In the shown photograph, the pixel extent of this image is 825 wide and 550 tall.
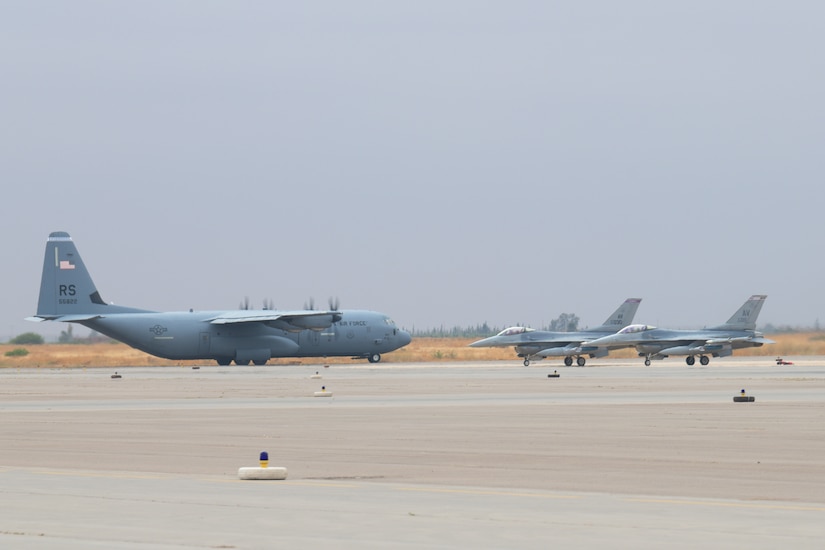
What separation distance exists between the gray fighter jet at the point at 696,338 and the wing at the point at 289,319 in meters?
16.3

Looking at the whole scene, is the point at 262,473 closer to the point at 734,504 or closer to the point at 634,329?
the point at 734,504

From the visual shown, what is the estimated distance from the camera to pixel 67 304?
83188 millimetres

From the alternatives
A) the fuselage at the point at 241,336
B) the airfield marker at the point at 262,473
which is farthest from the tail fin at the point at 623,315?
the airfield marker at the point at 262,473

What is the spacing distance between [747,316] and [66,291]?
140ft

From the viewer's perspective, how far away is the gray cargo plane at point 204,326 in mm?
83188

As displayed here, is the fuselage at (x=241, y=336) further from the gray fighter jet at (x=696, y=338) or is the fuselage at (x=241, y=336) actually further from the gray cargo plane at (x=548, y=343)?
the gray fighter jet at (x=696, y=338)

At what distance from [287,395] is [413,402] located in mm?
6972

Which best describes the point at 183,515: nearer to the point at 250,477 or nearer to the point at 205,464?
the point at 250,477

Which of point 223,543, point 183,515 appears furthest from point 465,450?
point 223,543

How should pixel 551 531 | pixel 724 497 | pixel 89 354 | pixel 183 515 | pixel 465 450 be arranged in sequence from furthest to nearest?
pixel 89 354, pixel 465 450, pixel 724 497, pixel 183 515, pixel 551 531

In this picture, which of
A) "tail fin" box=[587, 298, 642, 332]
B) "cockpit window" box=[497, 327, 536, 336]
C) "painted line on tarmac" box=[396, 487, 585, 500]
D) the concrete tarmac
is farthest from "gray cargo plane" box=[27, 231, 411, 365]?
"painted line on tarmac" box=[396, 487, 585, 500]

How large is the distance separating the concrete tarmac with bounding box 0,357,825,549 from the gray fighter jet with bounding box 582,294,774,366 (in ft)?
145

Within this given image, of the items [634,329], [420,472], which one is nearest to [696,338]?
[634,329]

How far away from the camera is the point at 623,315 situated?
91.6 meters
